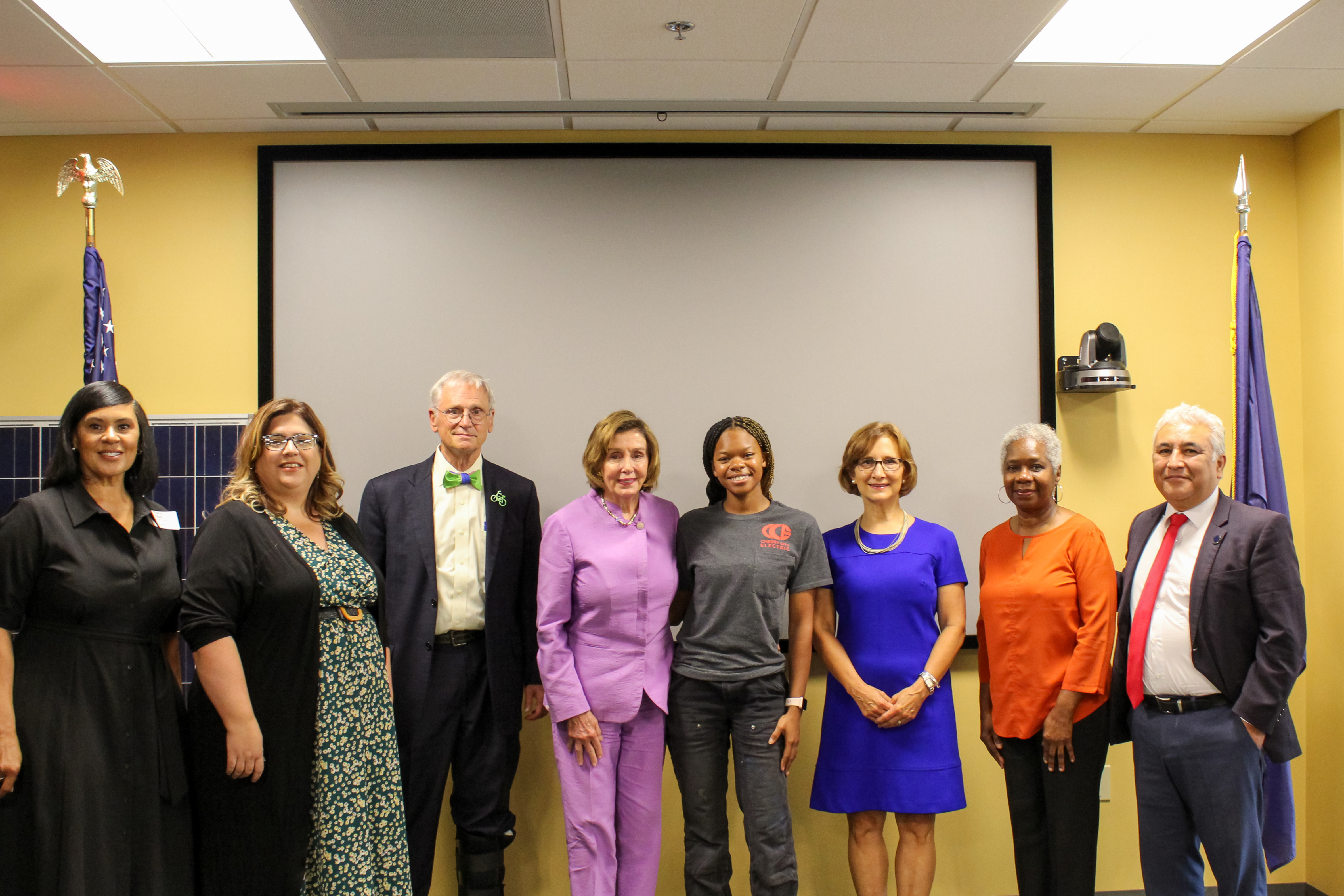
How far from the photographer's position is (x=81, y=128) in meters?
3.27

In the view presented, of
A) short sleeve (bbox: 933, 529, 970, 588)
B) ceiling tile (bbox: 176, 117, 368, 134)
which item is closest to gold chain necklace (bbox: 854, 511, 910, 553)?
short sleeve (bbox: 933, 529, 970, 588)

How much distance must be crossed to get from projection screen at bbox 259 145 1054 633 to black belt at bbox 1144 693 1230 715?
895mm

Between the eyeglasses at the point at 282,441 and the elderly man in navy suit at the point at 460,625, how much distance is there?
0.56m

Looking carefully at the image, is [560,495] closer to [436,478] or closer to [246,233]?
[436,478]

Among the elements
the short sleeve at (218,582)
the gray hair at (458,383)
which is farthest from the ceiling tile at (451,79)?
the short sleeve at (218,582)

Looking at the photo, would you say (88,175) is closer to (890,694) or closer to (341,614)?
(341,614)

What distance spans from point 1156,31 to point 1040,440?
133cm

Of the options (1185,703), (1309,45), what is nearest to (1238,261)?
(1309,45)

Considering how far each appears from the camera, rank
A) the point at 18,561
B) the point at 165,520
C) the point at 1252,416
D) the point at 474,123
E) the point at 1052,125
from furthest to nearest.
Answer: the point at 1052,125 < the point at 474,123 < the point at 1252,416 < the point at 165,520 < the point at 18,561

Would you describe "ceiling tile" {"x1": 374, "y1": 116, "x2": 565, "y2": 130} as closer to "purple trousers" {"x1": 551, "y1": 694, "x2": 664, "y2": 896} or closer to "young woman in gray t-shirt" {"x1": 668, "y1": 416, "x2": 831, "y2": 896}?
"young woman in gray t-shirt" {"x1": 668, "y1": 416, "x2": 831, "y2": 896}

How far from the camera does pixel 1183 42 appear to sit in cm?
277

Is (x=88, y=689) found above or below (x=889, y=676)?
above

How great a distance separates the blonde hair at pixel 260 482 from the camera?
7.23ft

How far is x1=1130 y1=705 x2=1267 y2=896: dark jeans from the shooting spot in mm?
2311
